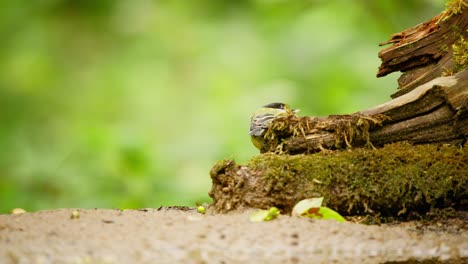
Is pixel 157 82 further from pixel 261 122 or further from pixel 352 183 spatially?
pixel 352 183

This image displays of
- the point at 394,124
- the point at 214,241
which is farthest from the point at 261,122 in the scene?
the point at 214,241

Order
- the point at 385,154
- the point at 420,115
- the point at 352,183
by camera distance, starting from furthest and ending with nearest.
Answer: the point at 420,115
the point at 385,154
the point at 352,183

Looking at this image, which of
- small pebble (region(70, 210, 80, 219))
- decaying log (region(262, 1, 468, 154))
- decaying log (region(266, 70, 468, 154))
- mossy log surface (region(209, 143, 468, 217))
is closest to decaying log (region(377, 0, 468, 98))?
decaying log (region(262, 1, 468, 154))

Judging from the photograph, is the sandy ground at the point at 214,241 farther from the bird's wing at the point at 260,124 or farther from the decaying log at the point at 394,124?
the bird's wing at the point at 260,124

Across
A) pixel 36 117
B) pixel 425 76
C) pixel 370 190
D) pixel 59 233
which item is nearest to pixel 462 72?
pixel 425 76

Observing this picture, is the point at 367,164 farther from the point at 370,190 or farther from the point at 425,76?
the point at 425,76

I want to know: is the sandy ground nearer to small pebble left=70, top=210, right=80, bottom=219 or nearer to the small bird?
small pebble left=70, top=210, right=80, bottom=219
